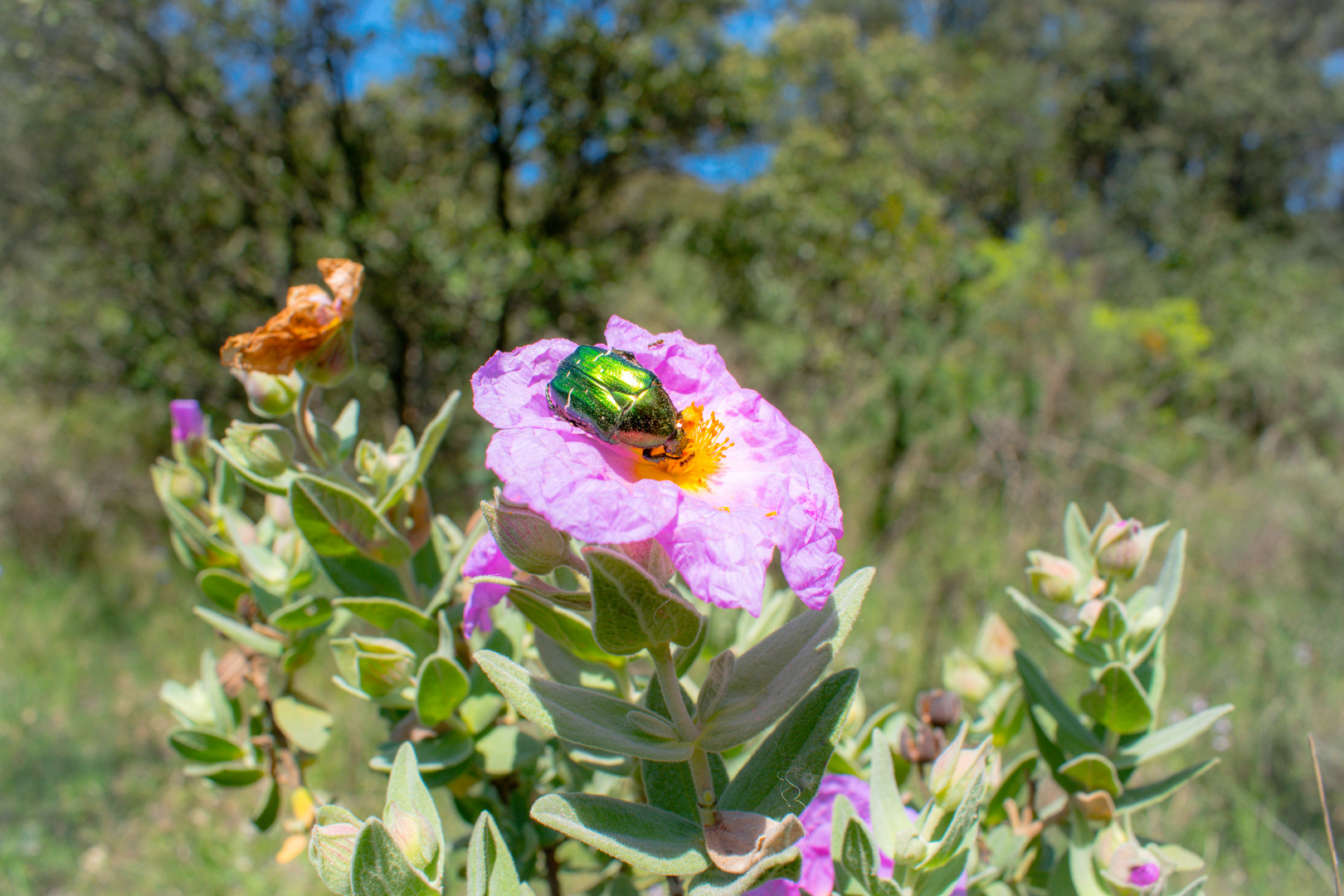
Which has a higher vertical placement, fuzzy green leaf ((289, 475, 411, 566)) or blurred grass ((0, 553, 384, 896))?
fuzzy green leaf ((289, 475, 411, 566))

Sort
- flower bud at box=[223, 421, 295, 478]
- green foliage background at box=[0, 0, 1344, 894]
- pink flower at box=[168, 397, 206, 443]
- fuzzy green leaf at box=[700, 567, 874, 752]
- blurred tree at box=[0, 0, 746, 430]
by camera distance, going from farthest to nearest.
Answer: blurred tree at box=[0, 0, 746, 430] < green foliage background at box=[0, 0, 1344, 894] < pink flower at box=[168, 397, 206, 443] < flower bud at box=[223, 421, 295, 478] < fuzzy green leaf at box=[700, 567, 874, 752]

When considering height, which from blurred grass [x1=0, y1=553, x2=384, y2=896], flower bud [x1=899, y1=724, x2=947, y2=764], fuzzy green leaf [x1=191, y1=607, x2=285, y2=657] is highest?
fuzzy green leaf [x1=191, y1=607, x2=285, y2=657]

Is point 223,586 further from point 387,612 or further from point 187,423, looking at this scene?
point 387,612

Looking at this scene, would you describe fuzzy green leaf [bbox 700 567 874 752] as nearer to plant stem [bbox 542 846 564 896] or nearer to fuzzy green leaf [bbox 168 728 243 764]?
plant stem [bbox 542 846 564 896]

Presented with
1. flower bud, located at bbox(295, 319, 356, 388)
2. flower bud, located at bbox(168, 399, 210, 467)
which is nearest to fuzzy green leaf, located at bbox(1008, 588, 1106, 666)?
flower bud, located at bbox(295, 319, 356, 388)

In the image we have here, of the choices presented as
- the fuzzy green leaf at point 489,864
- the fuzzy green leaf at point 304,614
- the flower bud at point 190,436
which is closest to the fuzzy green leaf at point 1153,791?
the fuzzy green leaf at point 489,864

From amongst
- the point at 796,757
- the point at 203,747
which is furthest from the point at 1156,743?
the point at 203,747

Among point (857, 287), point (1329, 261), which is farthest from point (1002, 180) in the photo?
point (857, 287)

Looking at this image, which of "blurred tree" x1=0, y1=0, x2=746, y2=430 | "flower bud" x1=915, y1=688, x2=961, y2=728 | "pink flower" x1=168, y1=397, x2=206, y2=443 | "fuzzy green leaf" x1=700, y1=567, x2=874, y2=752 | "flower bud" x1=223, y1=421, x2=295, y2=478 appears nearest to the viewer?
"fuzzy green leaf" x1=700, y1=567, x2=874, y2=752
